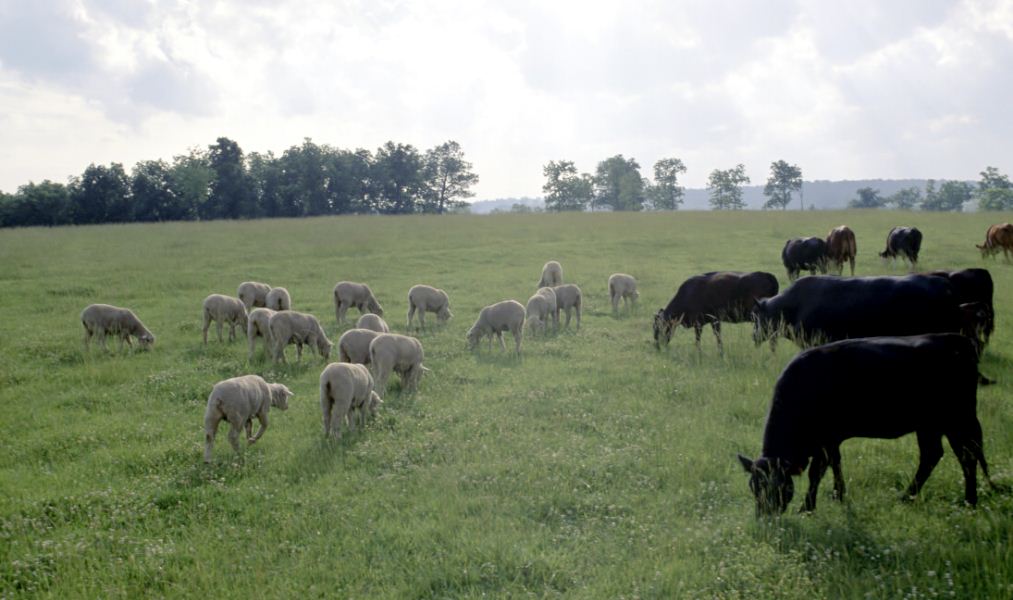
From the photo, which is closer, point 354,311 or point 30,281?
point 354,311

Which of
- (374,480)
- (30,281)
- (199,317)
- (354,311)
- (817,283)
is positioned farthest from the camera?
(30,281)

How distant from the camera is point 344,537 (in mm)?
6027

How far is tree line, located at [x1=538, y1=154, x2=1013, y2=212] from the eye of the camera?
373 feet

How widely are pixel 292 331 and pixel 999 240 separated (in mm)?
30316

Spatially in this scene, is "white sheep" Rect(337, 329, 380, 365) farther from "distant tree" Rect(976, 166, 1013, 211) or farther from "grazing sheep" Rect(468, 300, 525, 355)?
"distant tree" Rect(976, 166, 1013, 211)

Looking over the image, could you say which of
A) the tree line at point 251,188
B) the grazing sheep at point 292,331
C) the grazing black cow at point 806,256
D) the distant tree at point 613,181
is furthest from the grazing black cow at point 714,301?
the distant tree at point 613,181

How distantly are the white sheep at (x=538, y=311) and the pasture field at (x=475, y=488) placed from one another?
2.80ft

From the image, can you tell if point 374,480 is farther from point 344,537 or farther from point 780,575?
point 780,575

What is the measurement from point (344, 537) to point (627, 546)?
8.92 ft

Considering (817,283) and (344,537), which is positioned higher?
(817,283)

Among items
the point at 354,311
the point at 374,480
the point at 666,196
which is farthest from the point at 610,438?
the point at 666,196

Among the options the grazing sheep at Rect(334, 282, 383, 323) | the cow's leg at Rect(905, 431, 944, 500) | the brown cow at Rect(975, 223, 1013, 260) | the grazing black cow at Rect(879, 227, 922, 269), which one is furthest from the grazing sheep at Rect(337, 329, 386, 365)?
the brown cow at Rect(975, 223, 1013, 260)

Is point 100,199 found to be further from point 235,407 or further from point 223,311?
point 235,407

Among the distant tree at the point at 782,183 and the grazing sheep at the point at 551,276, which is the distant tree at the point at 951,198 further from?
the grazing sheep at the point at 551,276
